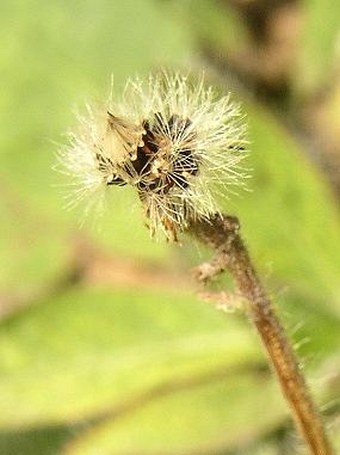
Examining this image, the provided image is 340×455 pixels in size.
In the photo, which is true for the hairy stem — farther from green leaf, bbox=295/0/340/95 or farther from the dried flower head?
green leaf, bbox=295/0/340/95

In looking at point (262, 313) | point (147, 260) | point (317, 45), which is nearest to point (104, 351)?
point (147, 260)

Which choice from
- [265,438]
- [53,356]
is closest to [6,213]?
[53,356]

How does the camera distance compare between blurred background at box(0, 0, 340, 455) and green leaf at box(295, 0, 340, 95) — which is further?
green leaf at box(295, 0, 340, 95)

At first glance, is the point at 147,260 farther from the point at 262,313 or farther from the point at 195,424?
the point at 262,313

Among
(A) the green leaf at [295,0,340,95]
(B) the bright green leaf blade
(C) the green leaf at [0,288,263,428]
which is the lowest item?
(B) the bright green leaf blade

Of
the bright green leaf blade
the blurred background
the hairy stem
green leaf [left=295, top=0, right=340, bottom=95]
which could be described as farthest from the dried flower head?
green leaf [left=295, top=0, right=340, bottom=95]

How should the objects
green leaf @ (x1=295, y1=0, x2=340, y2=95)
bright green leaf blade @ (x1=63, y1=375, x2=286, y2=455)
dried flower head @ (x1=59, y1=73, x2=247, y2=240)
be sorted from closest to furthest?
dried flower head @ (x1=59, y1=73, x2=247, y2=240), bright green leaf blade @ (x1=63, y1=375, x2=286, y2=455), green leaf @ (x1=295, y1=0, x2=340, y2=95)

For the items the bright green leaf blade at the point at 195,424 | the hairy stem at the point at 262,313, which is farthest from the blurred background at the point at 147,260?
the hairy stem at the point at 262,313
